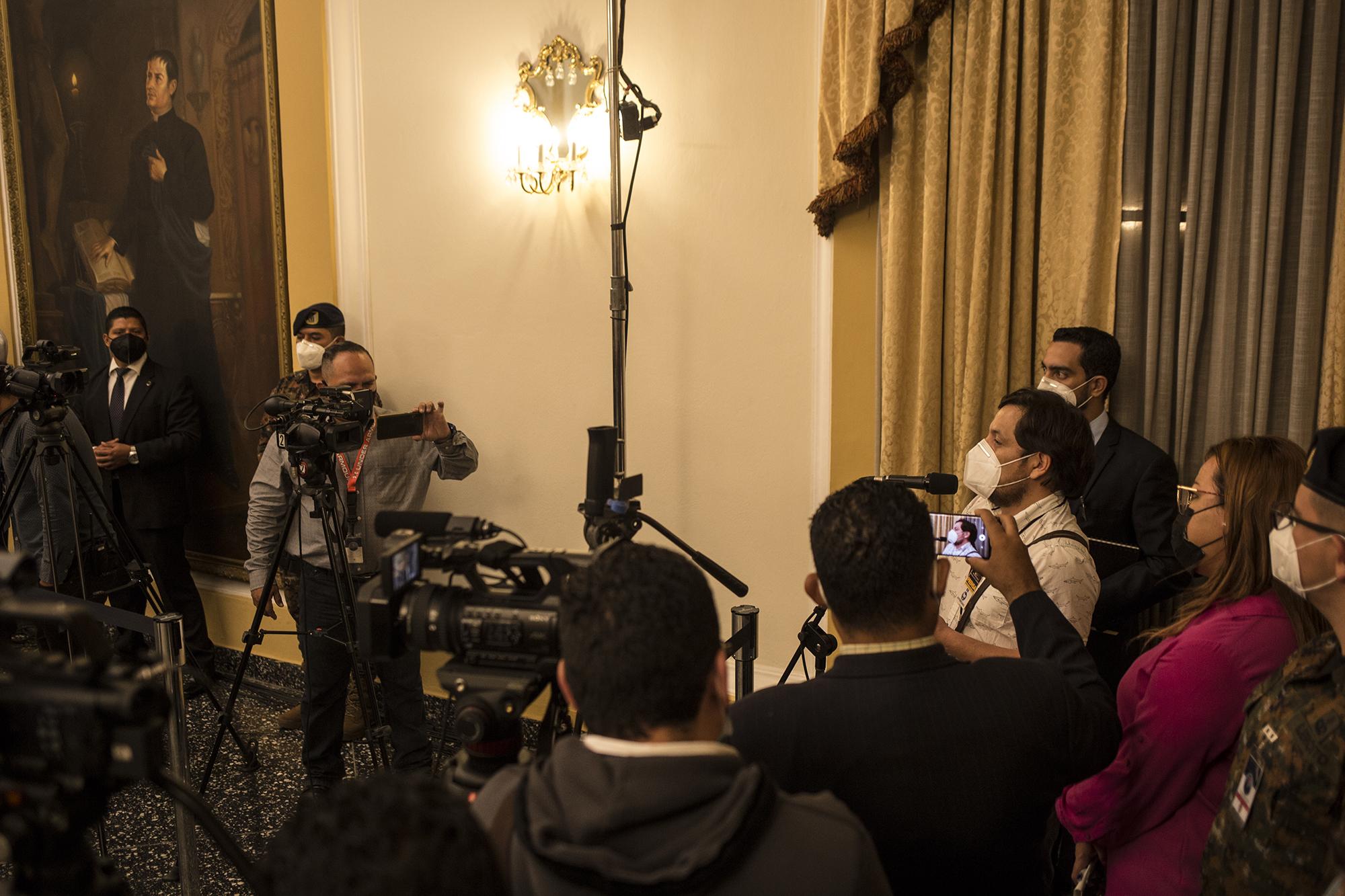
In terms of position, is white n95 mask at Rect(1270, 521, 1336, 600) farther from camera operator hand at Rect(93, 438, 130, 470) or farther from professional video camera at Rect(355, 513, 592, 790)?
camera operator hand at Rect(93, 438, 130, 470)

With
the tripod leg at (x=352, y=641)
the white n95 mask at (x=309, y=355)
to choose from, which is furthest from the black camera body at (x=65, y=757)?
the white n95 mask at (x=309, y=355)

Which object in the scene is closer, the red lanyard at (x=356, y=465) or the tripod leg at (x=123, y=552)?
the red lanyard at (x=356, y=465)

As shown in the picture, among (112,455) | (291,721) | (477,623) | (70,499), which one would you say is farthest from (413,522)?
(112,455)

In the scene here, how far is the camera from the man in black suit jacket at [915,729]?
1226 millimetres

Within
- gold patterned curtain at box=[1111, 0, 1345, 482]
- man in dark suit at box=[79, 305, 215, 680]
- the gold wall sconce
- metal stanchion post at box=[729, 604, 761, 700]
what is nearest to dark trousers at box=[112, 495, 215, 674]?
man in dark suit at box=[79, 305, 215, 680]

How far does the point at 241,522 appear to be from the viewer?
4699 millimetres

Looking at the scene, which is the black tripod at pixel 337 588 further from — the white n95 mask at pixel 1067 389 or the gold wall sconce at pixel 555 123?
the white n95 mask at pixel 1067 389

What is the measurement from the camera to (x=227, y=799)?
3.34m

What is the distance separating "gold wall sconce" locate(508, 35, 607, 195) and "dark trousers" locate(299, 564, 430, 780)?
1763mm

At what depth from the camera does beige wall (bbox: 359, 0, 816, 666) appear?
340cm

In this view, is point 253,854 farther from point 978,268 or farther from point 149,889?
point 978,268

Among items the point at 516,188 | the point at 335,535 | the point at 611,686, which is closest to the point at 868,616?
the point at 611,686

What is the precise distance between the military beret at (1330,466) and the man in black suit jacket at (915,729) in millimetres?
442

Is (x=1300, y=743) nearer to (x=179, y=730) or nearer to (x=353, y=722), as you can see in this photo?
(x=179, y=730)
